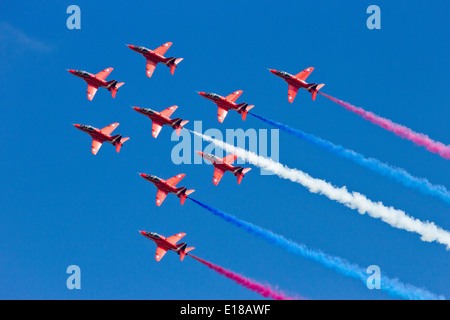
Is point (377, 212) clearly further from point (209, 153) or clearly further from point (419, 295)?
point (209, 153)

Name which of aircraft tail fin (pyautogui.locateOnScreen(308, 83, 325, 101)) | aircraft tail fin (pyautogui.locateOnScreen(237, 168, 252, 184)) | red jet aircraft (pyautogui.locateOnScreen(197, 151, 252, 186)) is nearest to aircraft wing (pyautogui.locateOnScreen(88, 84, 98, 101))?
red jet aircraft (pyautogui.locateOnScreen(197, 151, 252, 186))

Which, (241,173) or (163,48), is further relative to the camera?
(163,48)

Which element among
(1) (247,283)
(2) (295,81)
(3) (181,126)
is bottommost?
(1) (247,283)

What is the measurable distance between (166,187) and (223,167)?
620 cm

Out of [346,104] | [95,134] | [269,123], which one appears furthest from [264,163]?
[95,134]

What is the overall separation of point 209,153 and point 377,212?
18316 millimetres

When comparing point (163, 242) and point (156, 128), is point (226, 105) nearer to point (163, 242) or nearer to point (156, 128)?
point (156, 128)

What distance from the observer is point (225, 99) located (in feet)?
322

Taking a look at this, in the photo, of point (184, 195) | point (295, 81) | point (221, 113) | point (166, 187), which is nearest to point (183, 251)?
point (184, 195)

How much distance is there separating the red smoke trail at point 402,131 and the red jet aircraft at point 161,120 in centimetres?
1539

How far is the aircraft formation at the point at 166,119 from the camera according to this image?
95438 millimetres

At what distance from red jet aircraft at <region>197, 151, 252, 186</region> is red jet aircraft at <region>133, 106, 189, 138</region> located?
355cm

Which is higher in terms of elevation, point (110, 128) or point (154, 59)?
point (154, 59)

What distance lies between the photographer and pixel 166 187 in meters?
96.4
